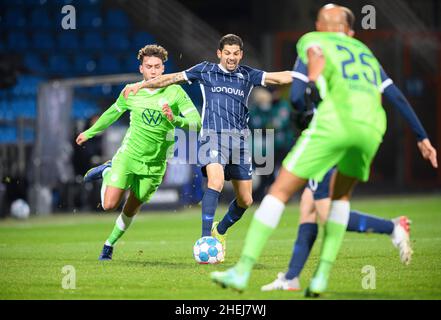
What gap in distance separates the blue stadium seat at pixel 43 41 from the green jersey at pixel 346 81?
16.4 metres

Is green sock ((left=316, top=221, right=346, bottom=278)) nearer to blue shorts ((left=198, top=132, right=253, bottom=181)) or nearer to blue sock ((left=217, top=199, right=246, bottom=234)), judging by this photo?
blue shorts ((left=198, top=132, right=253, bottom=181))

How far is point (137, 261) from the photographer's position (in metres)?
9.90

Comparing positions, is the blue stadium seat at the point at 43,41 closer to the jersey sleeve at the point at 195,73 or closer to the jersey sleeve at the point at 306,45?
the jersey sleeve at the point at 195,73

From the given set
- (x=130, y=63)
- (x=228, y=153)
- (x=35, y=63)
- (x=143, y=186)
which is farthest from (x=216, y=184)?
(x=35, y=63)

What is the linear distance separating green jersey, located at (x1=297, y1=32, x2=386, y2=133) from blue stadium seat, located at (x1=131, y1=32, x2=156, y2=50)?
16106 millimetres

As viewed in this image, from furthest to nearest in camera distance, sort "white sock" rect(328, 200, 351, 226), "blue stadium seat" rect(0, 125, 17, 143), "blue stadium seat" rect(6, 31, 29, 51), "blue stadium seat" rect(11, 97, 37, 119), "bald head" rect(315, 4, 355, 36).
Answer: "blue stadium seat" rect(6, 31, 29, 51) < "blue stadium seat" rect(11, 97, 37, 119) < "blue stadium seat" rect(0, 125, 17, 143) < "white sock" rect(328, 200, 351, 226) < "bald head" rect(315, 4, 355, 36)

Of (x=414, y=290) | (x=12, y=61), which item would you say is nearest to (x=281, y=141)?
(x=12, y=61)

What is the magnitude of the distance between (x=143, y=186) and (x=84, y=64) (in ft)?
41.2

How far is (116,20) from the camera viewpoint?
22.8 meters

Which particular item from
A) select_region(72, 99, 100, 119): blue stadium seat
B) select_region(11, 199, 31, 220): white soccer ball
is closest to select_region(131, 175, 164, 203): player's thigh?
select_region(11, 199, 31, 220): white soccer ball

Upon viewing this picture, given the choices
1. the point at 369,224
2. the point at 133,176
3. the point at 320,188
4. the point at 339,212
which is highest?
the point at 133,176

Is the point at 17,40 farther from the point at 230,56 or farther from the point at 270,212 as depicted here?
the point at 270,212

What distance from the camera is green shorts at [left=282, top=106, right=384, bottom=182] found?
256 inches

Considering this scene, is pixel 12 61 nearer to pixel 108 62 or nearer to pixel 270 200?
pixel 108 62
